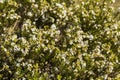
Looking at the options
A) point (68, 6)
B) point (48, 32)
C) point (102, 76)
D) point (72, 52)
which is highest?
point (68, 6)

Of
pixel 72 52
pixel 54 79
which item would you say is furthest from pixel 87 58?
pixel 54 79

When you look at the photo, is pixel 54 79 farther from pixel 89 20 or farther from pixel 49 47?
pixel 89 20

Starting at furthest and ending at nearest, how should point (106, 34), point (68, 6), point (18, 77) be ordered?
point (68, 6) → point (106, 34) → point (18, 77)

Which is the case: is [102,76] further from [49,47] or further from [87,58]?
[49,47]

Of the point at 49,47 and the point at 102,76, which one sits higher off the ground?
the point at 49,47

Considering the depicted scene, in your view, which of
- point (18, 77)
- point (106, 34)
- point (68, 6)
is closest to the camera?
point (18, 77)

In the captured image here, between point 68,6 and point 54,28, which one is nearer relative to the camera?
point 54,28
